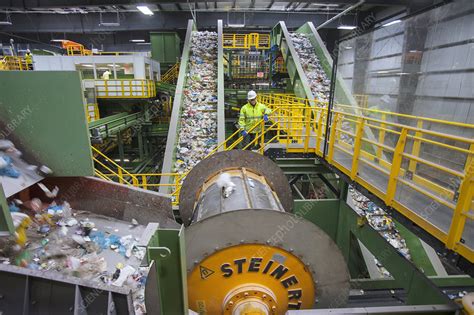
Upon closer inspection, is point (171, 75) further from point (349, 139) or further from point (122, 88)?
point (349, 139)

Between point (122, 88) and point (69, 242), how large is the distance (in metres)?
12.1

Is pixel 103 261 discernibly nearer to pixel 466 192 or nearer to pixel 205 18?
pixel 466 192

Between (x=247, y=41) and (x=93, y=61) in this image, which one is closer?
(x=93, y=61)

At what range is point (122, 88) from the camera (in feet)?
43.7

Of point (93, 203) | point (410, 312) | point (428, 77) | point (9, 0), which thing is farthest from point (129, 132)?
point (410, 312)

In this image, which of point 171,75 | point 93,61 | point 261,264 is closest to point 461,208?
point 261,264

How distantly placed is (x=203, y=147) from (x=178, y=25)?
14459 mm

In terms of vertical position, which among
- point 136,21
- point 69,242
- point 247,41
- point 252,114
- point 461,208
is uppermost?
point 136,21

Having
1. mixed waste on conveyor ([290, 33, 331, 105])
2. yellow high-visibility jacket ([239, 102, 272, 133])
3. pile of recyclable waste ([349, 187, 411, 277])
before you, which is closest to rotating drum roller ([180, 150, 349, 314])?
pile of recyclable waste ([349, 187, 411, 277])

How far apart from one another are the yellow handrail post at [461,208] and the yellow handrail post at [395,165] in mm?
797

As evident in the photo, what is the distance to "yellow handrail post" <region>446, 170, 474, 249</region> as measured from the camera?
2180mm

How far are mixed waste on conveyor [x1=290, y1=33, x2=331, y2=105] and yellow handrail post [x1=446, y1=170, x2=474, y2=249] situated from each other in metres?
7.23

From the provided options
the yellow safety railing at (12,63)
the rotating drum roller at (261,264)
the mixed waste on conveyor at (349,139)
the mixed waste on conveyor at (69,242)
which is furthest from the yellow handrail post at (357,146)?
the yellow safety railing at (12,63)

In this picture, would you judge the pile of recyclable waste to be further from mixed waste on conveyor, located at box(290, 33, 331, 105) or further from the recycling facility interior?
mixed waste on conveyor, located at box(290, 33, 331, 105)
